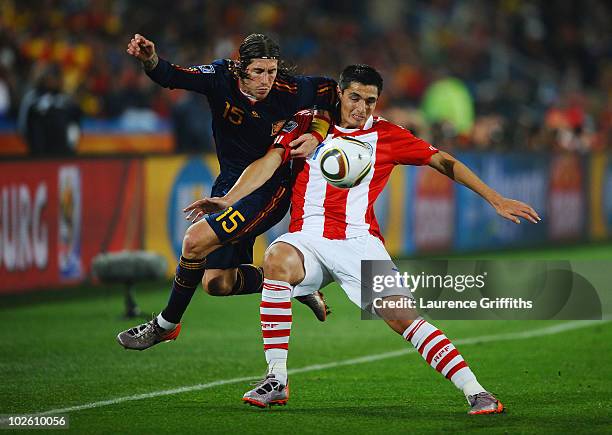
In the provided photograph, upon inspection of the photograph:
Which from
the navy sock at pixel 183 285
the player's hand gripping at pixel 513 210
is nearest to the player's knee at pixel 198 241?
the navy sock at pixel 183 285

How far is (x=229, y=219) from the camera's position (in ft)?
23.7

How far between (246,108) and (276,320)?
5.11 ft

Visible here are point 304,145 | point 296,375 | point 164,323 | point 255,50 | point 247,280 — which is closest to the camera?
point 304,145

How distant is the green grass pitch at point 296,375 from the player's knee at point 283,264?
0.75m

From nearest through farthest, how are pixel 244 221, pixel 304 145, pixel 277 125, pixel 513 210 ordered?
pixel 513 210
pixel 304 145
pixel 244 221
pixel 277 125

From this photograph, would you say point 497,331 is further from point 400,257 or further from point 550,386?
point 400,257

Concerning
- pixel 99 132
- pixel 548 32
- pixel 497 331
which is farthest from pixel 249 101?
pixel 548 32

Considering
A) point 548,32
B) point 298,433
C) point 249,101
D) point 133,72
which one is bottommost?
point 298,433

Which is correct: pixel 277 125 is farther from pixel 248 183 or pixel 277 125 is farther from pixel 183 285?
pixel 183 285

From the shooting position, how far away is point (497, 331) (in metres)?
10.5

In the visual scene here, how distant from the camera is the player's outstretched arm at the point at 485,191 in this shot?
6562 millimetres

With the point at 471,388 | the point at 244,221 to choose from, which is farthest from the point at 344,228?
the point at 471,388

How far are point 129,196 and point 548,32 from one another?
1694cm

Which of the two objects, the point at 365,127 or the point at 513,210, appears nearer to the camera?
the point at 513,210
